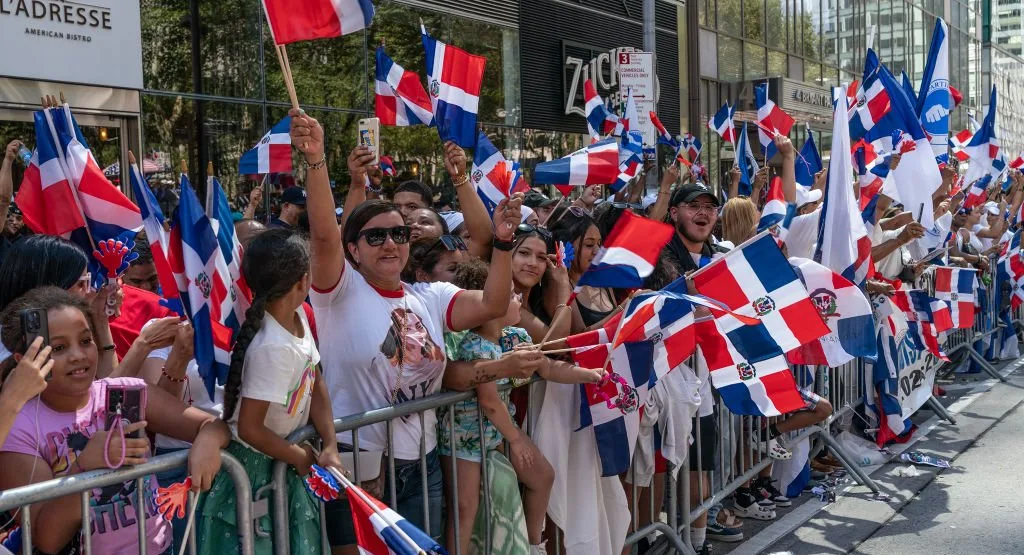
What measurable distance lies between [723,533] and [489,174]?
275cm

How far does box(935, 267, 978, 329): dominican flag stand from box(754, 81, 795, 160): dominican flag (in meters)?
1.98

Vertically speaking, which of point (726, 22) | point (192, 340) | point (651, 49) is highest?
point (726, 22)

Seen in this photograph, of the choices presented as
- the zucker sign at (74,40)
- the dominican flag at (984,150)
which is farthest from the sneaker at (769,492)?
the zucker sign at (74,40)

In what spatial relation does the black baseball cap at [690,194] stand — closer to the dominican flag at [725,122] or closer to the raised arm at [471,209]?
the raised arm at [471,209]

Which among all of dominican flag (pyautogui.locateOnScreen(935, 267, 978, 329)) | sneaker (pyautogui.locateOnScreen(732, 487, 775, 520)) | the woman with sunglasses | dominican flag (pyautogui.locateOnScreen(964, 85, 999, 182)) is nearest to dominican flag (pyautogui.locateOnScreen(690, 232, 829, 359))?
the woman with sunglasses

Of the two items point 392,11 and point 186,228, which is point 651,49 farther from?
point 186,228

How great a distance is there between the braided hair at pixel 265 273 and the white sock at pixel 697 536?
10.2 feet

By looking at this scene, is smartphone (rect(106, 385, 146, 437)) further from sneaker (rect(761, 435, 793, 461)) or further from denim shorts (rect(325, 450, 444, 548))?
sneaker (rect(761, 435, 793, 461))

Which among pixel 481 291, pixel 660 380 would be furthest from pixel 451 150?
pixel 660 380

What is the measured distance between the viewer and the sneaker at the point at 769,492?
6.66m

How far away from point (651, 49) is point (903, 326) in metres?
7.38

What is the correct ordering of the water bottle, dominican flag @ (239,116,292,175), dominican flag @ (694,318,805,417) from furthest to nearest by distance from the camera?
dominican flag @ (239,116,292,175), dominican flag @ (694,318,805,417), the water bottle

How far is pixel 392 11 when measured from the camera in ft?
48.1

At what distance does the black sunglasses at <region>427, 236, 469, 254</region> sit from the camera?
498 centimetres
